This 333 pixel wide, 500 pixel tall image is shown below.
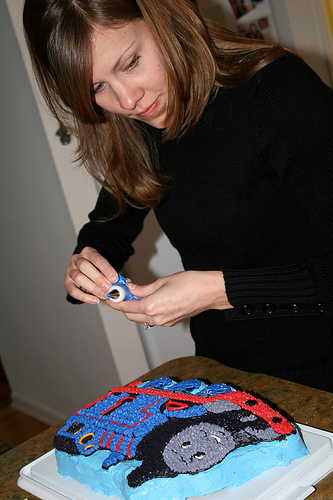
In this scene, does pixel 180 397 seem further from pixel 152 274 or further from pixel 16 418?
pixel 16 418

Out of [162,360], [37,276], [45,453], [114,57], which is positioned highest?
[114,57]

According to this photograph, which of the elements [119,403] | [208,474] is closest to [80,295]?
[119,403]

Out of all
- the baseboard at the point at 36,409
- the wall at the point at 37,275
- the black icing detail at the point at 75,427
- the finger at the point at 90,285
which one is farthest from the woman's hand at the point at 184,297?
the baseboard at the point at 36,409

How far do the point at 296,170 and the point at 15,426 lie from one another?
7.56 feet


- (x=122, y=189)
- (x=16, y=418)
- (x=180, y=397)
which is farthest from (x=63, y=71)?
(x=16, y=418)

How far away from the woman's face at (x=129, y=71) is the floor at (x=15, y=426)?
1997 millimetres

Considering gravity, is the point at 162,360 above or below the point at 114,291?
below

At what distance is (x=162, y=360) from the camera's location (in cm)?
208

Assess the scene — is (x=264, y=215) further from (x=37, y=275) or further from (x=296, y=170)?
(x=37, y=275)

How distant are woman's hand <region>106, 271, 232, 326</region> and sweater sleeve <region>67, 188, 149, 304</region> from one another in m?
0.40

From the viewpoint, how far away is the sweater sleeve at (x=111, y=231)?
128 centimetres

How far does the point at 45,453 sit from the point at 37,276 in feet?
4.58

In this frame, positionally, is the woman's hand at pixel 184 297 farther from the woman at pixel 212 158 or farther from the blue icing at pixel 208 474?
the blue icing at pixel 208 474

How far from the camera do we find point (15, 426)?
264 centimetres
